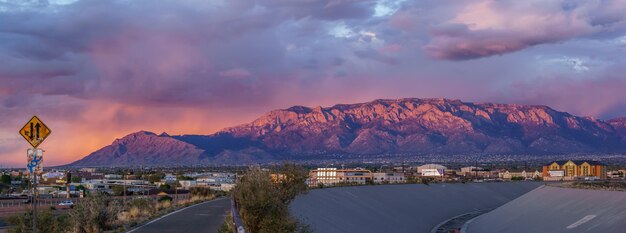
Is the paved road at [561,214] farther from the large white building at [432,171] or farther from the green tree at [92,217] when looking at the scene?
the large white building at [432,171]

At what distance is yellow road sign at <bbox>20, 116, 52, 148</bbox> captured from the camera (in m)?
23.1

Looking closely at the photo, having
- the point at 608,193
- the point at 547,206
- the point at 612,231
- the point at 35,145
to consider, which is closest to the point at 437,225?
the point at 547,206

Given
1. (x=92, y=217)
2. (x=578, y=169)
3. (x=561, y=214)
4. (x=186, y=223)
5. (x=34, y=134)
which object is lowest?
(x=561, y=214)

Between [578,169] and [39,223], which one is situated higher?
[39,223]

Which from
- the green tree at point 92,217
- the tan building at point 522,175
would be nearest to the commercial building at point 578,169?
the tan building at point 522,175

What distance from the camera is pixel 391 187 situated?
314 feet

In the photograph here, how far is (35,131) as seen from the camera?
2316cm

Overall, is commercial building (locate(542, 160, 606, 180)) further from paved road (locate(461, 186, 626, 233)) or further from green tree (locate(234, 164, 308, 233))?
green tree (locate(234, 164, 308, 233))

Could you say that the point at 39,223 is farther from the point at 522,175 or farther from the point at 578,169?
the point at 578,169

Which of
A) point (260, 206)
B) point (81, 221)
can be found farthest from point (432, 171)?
point (260, 206)

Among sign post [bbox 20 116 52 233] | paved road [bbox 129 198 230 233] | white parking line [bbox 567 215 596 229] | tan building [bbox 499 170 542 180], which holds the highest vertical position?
sign post [bbox 20 116 52 233]

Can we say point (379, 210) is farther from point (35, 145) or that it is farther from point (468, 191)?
point (35, 145)

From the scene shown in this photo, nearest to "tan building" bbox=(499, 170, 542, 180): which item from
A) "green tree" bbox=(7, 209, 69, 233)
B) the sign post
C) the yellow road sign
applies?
"green tree" bbox=(7, 209, 69, 233)

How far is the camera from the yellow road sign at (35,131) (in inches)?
909
